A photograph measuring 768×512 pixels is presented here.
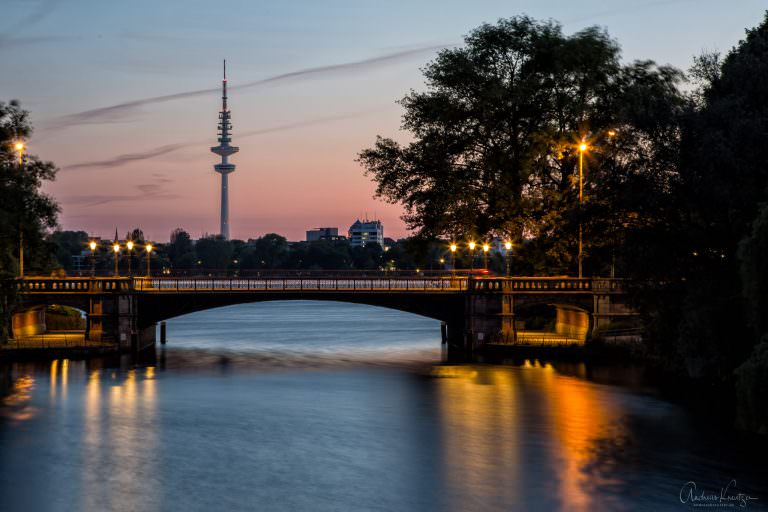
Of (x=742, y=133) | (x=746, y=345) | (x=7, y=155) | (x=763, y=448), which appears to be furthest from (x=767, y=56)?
(x=7, y=155)

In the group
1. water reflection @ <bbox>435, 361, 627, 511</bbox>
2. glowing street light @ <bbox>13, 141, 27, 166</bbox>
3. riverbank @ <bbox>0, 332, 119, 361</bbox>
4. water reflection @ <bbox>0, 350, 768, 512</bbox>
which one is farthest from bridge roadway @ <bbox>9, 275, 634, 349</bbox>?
water reflection @ <bbox>0, 350, 768, 512</bbox>

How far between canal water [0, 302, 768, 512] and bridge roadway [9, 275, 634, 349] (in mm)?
5157

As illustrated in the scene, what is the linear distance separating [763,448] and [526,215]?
41.1 m

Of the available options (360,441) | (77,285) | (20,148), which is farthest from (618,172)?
(77,285)

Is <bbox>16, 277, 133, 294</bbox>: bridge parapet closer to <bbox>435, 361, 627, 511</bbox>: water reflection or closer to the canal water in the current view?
the canal water

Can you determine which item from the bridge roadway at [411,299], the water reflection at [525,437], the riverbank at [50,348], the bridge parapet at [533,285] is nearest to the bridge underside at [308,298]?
the bridge roadway at [411,299]

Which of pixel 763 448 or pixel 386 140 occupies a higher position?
pixel 386 140

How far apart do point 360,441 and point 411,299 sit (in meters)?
35.9

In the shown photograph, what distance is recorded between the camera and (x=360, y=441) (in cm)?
4853

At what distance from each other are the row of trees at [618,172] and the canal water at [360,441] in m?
4.47

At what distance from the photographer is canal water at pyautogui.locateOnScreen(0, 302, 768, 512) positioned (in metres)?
37.8

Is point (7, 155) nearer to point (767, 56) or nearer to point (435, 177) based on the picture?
point (435, 177)

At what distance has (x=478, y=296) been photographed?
3182 inches

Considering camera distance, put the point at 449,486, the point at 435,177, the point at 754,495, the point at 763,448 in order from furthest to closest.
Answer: the point at 435,177 < the point at 763,448 < the point at 449,486 < the point at 754,495
